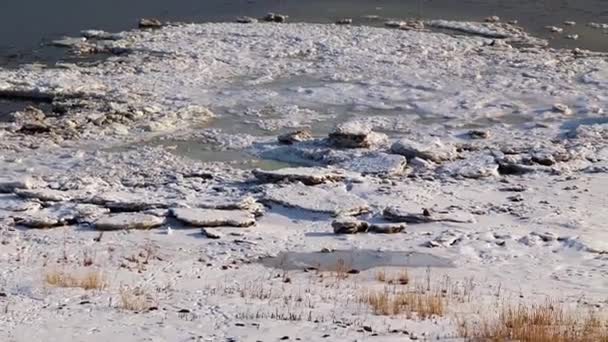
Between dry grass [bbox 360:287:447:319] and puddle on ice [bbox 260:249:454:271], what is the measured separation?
1.51 metres

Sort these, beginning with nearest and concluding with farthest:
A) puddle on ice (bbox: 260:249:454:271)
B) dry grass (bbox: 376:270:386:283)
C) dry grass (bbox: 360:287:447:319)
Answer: dry grass (bbox: 360:287:447:319) → dry grass (bbox: 376:270:386:283) → puddle on ice (bbox: 260:249:454:271)

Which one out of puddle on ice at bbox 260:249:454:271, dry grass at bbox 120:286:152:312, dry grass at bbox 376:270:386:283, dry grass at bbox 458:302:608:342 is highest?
dry grass at bbox 458:302:608:342

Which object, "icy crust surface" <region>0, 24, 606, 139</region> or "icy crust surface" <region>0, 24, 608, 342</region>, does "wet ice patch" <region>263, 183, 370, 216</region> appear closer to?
"icy crust surface" <region>0, 24, 608, 342</region>

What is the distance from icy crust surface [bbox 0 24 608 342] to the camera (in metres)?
9.05

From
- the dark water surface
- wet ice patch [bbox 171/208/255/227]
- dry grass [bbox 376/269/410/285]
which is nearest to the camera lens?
dry grass [bbox 376/269/410/285]

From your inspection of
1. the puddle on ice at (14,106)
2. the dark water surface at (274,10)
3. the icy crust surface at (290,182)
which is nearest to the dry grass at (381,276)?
the icy crust surface at (290,182)

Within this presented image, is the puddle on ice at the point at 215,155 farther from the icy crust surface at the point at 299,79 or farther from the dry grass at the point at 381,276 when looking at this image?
the dry grass at the point at 381,276

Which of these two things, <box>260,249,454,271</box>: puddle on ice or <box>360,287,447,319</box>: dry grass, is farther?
<box>260,249,454,271</box>: puddle on ice

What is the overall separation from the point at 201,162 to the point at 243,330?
701 centimetres

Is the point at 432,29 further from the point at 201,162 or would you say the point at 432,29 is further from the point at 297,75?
the point at 201,162

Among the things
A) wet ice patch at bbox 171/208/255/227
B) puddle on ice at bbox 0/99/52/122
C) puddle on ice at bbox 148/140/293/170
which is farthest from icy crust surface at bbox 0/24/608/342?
puddle on ice at bbox 0/99/52/122

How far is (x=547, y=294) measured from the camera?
9906 mm

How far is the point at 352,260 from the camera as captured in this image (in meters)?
11.1

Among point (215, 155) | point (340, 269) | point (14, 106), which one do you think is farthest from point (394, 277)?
point (14, 106)
